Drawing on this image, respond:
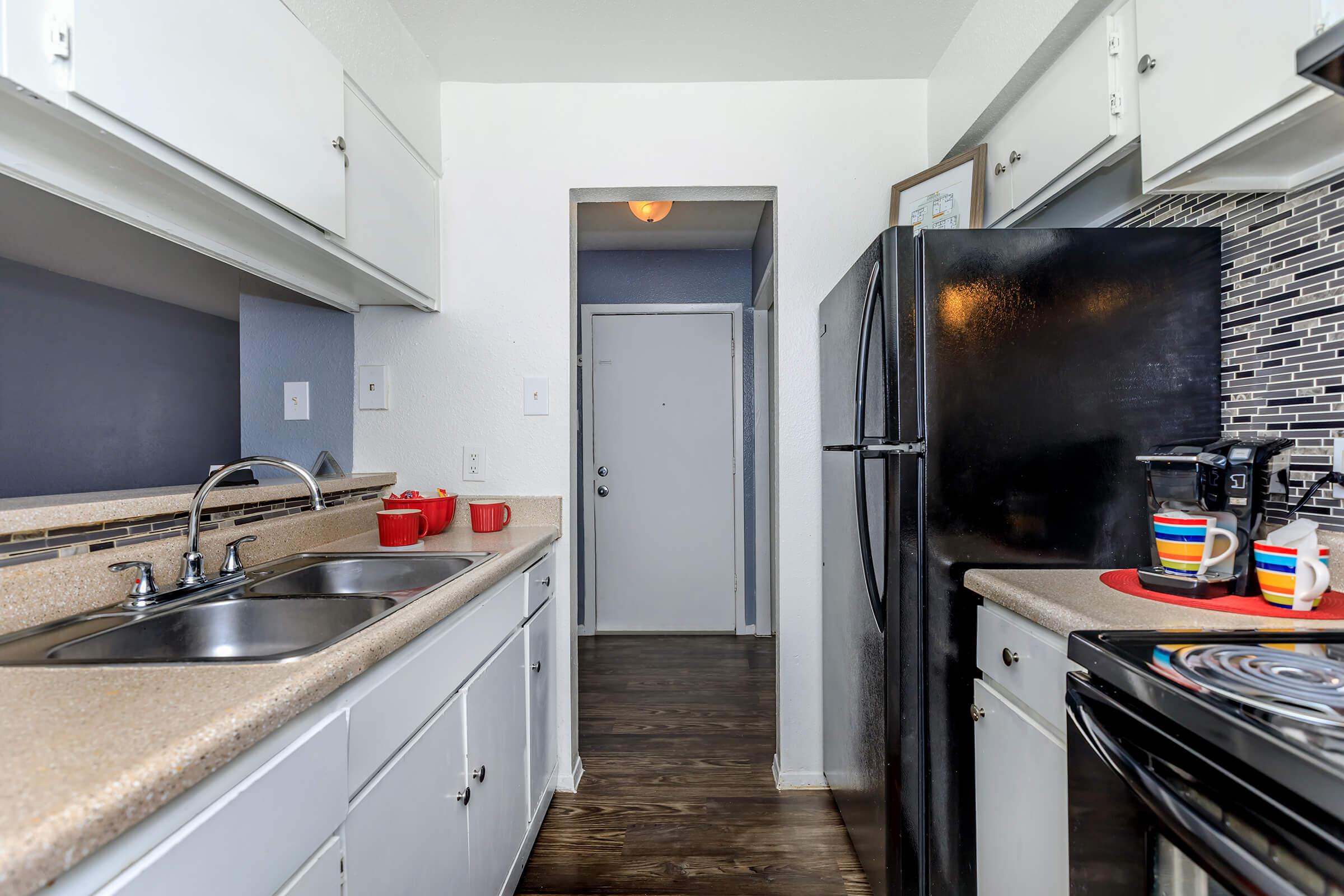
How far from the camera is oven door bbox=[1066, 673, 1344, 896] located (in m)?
0.56

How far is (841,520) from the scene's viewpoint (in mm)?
1834

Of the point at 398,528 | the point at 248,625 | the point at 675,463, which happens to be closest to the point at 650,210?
the point at 675,463

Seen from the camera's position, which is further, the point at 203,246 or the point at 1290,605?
the point at 203,246

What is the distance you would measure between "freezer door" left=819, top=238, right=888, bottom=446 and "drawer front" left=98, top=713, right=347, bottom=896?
47.0 inches

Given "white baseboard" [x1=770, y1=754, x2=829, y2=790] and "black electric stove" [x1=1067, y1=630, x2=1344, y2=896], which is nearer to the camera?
"black electric stove" [x1=1067, y1=630, x2=1344, y2=896]

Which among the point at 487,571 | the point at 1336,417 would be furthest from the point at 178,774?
the point at 1336,417

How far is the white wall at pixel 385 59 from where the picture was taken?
1.52 metres

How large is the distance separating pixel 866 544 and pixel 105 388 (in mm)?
2107

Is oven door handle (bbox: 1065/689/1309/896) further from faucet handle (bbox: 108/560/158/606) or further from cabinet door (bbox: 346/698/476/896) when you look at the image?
faucet handle (bbox: 108/560/158/606)

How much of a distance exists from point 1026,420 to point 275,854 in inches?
56.7

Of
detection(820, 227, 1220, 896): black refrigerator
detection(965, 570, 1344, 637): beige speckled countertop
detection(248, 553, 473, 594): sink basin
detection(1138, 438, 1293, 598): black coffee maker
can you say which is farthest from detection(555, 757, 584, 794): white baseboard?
detection(1138, 438, 1293, 598): black coffee maker

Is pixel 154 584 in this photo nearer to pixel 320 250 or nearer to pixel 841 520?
pixel 320 250

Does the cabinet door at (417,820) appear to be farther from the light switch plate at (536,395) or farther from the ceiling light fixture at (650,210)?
the ceiling light fixture at (650,210)

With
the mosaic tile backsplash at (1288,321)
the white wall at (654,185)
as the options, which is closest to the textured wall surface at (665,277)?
the white wall at (654,185)
